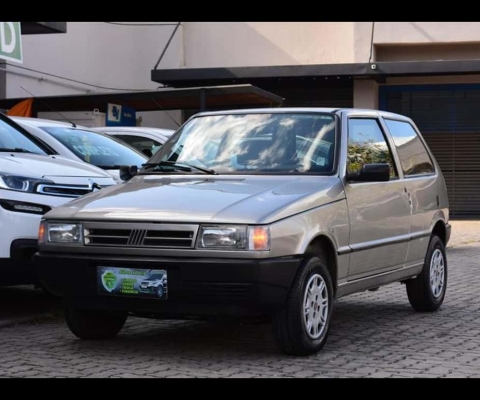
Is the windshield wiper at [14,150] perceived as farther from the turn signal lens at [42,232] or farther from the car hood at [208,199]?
the turn signal lens at [42,232]

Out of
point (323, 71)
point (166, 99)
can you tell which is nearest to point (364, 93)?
point (323, 71)

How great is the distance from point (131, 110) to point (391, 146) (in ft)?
38.8

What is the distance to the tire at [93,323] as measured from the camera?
6949 millimetres

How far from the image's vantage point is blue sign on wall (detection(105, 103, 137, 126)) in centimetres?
1856

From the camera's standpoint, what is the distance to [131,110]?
19.6 m

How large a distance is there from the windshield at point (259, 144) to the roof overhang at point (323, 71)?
50.4 feet

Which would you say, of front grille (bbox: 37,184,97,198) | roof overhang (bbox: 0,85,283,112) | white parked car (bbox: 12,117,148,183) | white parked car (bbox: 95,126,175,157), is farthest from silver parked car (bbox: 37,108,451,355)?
roof overhang (bbox: 0,85,283,112)

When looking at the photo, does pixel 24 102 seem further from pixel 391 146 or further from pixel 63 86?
pixel 391 146

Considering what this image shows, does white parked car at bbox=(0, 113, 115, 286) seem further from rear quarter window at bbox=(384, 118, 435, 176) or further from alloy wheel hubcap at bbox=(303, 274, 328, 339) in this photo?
rear quarter window at bbox=(384, 118, 435, 176)

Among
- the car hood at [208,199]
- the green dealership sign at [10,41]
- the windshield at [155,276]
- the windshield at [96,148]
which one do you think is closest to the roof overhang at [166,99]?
the green dealership sign at [10,41]

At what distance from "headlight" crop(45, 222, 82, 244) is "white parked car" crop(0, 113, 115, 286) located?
0.93 meters

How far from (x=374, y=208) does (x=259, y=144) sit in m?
1.03
